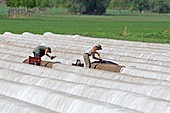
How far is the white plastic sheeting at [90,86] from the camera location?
12734mm

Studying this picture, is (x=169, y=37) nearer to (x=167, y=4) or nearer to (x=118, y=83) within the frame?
(x=118, y=83)

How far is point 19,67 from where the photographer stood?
68.9 feet

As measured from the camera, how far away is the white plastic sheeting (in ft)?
41.8

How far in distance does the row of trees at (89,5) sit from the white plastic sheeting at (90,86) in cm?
8371

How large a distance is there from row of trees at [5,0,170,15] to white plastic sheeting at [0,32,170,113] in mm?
83707

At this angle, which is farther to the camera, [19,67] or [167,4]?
[167,4]

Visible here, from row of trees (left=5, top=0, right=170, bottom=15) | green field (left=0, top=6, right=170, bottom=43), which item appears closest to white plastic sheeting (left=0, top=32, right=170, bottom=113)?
green field (left=0, top=6, right=170, bottom=43)

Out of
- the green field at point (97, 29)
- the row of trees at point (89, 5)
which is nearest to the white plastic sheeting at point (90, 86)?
the green field at point (97, 29)

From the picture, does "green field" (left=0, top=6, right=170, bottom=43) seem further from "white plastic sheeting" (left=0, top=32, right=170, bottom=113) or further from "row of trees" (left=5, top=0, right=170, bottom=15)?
"row of trees" (left=5, top=0, right=170, bottom=15)

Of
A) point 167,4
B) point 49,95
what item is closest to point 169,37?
point 49,95

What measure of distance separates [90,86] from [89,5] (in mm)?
117484

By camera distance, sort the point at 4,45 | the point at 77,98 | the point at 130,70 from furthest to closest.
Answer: the point at 4,45 < the point at 130,70 < the point at 77,98

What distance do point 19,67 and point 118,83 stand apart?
600 centimetres

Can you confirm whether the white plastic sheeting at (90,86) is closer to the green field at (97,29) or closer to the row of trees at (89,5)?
the green field at (97,29)
